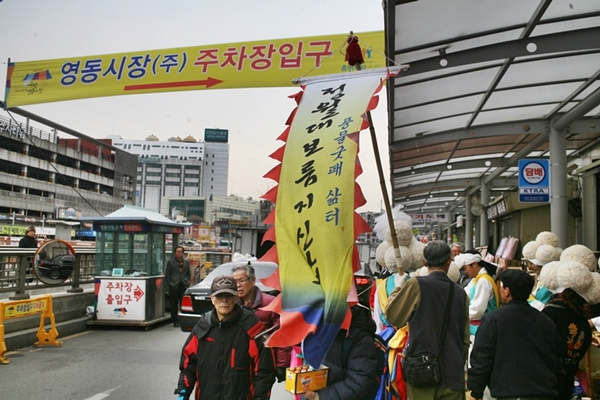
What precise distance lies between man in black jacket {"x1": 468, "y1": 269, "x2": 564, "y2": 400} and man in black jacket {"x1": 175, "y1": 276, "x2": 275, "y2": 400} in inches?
59.7

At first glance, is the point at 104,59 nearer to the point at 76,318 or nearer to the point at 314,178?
the point at 76,318

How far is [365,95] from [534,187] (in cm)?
809

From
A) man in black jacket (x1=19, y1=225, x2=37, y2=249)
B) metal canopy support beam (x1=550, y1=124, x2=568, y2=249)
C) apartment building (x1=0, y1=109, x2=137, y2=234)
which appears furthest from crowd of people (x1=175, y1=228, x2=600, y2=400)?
apartment building (x1=0, y1=109, x2=137, y2=234)

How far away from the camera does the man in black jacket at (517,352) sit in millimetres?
3754

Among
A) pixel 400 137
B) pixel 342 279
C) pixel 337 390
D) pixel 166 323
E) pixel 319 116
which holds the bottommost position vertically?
pixel 166 323

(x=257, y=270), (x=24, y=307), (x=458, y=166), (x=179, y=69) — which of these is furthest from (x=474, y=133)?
(x=24, y=307)

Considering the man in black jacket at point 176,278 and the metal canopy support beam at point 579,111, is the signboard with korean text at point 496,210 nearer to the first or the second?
the metal canopy support beam at point 579,111

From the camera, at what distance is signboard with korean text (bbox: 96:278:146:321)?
11844 mm

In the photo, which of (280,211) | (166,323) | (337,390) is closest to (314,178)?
(280,211)

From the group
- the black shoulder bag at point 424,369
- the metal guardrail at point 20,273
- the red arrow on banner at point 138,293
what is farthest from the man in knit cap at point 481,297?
the metal guardrail at point 20,273

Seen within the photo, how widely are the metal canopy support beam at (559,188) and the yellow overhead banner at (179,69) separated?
3.67 meters

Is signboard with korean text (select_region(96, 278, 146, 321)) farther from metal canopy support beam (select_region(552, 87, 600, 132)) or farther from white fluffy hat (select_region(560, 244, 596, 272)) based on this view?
metal canopy support beam (select_region(552, 87, 600, 132))

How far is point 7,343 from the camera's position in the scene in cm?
916

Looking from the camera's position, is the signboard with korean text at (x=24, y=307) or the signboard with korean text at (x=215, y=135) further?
the signboard with korean text at (x=215, y=135)
